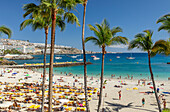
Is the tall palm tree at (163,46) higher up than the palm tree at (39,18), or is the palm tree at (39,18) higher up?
the palm tree at (39,18)

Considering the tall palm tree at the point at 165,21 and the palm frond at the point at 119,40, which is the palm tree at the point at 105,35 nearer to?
the palm frond at the point at 119,40

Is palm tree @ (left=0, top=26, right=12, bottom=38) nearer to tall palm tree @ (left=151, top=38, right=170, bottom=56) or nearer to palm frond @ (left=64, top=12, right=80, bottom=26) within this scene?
palm frond @ (left=64, top=12, right=80, bottom=26)

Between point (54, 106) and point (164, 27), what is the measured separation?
Result: 12453mm

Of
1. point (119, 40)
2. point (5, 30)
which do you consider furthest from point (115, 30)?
point (5, 30)

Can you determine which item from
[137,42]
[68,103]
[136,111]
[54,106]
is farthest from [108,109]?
[137,42]

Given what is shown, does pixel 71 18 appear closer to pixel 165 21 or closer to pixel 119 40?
pixel 119 40

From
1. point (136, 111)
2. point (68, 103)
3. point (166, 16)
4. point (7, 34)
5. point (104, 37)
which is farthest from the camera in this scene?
point (68, 103)

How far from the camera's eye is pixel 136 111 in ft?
48.2

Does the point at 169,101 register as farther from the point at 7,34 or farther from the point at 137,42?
the point at 7,34

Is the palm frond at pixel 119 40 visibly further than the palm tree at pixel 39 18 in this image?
Yes

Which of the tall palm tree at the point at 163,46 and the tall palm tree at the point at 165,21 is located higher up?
the tall palm tree at the point at 165,21

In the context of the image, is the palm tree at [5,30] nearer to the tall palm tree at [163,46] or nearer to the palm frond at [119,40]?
the palm frond at [119,40]

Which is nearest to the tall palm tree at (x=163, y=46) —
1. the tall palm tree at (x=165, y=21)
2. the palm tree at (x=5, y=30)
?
the tall palm tree at (x=165, y=21)

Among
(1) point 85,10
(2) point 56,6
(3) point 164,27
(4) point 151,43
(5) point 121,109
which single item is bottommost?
(5) point 121,109
